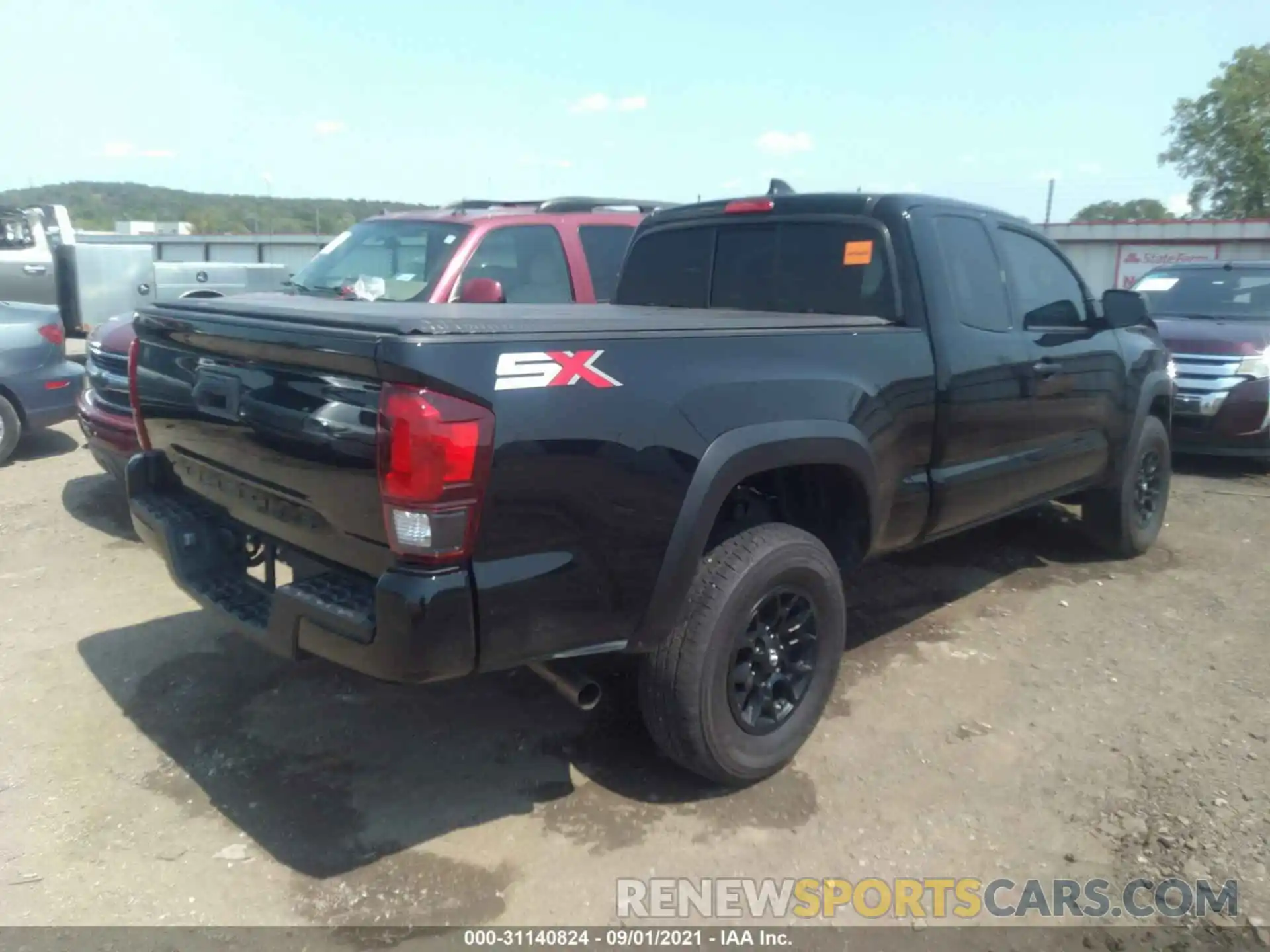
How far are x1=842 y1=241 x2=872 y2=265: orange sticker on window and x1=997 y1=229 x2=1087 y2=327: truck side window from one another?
2.98ft

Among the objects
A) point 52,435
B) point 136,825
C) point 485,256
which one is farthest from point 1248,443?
point 52,435

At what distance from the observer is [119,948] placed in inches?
104

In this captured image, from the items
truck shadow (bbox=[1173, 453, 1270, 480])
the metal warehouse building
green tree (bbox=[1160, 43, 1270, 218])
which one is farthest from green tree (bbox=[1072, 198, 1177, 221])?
truck shadow (bbox=[1173, 453, 1270, 480])

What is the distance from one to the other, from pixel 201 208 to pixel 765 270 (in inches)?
2572

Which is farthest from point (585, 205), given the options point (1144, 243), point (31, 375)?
point (1144, 243)

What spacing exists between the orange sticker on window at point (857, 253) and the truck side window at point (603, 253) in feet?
9.75

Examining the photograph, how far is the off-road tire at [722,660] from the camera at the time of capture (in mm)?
3117

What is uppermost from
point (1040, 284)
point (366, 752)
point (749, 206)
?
point (749, 206)

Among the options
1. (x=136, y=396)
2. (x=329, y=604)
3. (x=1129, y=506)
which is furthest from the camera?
(x=1129, y=506)

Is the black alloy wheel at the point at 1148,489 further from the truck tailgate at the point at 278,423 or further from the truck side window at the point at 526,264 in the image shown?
the truck tailgate at the point at 278,423

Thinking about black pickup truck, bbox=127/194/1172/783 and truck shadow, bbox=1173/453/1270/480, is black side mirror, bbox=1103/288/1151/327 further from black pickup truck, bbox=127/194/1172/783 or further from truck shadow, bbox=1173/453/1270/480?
truck shadow, bbox=1173/453/1270/480

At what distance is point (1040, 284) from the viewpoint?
4.89 m

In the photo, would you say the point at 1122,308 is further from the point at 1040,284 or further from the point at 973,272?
the point at 973,272

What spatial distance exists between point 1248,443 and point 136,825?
26.7ft
